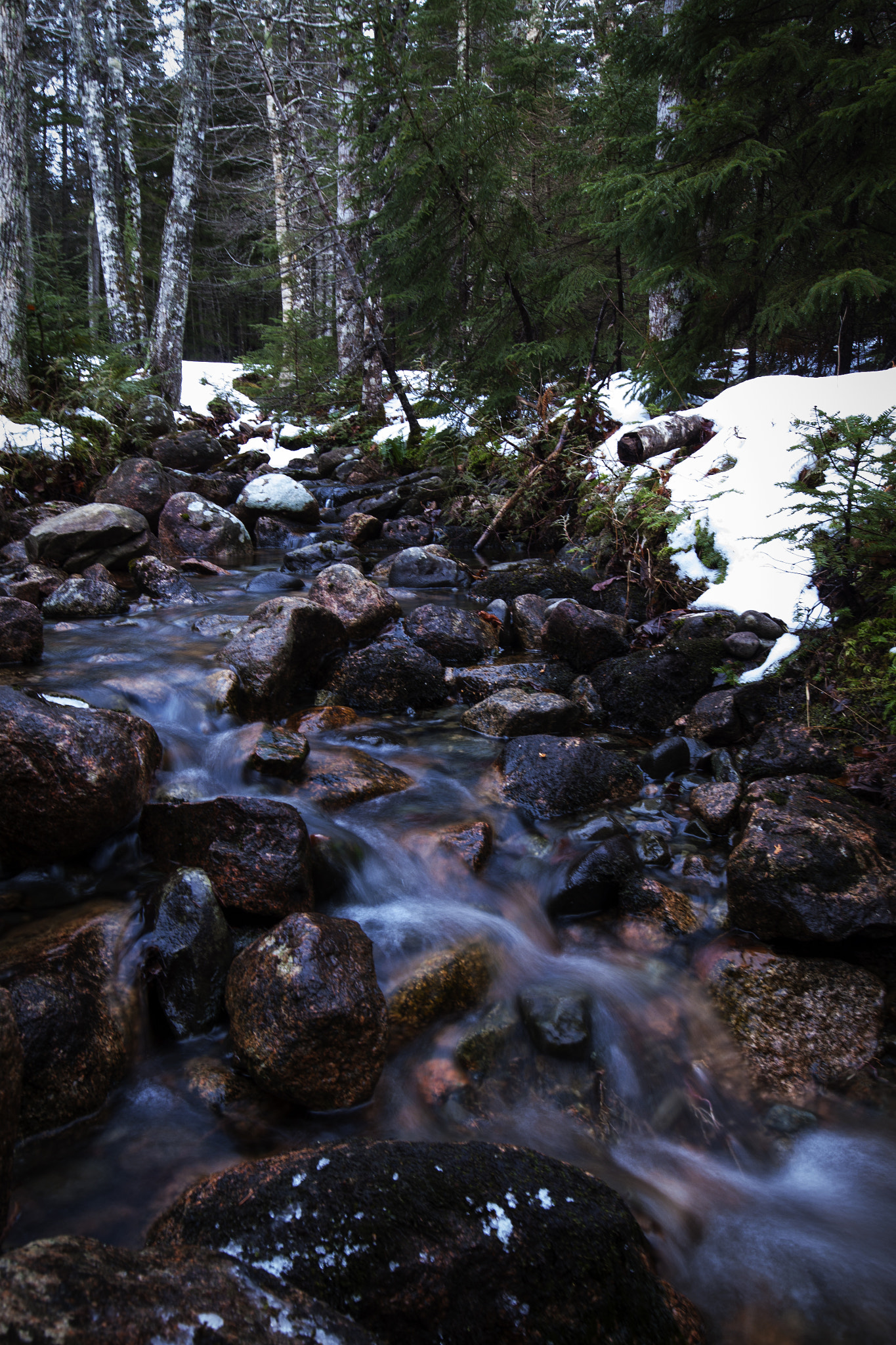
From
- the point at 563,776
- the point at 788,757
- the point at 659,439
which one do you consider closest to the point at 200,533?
the point at 659,439

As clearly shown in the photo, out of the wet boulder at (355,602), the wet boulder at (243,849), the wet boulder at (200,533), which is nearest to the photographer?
the wet boulder at (243,849)

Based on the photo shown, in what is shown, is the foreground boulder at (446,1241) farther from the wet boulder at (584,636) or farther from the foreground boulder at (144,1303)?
the wet boulder at (584,636)

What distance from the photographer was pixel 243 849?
3141 mm

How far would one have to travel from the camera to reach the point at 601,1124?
2.55 meters

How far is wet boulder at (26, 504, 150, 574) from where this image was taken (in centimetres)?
715

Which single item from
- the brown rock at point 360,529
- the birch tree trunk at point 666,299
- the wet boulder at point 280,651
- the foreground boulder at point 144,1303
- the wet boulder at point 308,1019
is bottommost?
the wet boulder at point 308,1019

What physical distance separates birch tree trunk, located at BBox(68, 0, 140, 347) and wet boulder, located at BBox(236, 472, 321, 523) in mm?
7340

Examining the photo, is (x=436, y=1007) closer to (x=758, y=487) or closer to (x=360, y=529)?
(x=758, y=487)

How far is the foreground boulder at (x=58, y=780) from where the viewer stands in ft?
9.52

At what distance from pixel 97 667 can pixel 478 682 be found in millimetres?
2820

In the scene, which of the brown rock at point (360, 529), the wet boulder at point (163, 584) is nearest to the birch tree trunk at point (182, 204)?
the brown rock at point (360, 529)

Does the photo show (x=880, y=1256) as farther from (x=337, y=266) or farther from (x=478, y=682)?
(x=337, y=266)

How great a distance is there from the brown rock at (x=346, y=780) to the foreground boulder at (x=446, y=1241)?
2.23 meters

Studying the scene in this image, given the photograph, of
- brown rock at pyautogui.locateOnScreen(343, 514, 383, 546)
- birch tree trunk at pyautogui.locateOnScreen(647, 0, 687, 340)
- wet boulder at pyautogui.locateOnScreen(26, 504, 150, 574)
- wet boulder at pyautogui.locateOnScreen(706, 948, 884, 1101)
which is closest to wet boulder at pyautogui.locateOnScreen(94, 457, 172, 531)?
wet boulder at pyautogui.locateOnScreen(26, 504, 150, 574)
